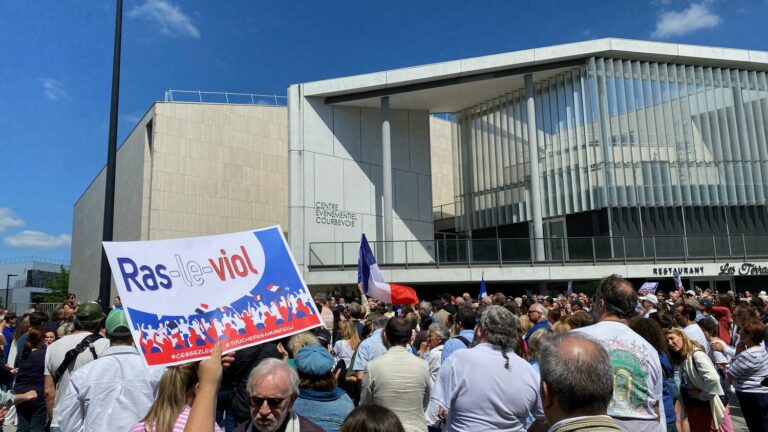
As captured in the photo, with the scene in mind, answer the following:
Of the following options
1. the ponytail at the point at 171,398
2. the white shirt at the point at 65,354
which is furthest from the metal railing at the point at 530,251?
the ponytail at the point at 171,398

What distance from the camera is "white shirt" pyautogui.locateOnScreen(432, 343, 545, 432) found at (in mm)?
3793

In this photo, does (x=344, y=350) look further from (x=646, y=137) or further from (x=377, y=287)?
(x=646, y=137)

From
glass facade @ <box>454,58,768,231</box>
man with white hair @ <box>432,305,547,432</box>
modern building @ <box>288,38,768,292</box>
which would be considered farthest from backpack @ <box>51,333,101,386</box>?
glass facade @ <box>454,58,768,231</box>

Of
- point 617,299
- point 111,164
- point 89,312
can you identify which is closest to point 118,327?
point 89,312

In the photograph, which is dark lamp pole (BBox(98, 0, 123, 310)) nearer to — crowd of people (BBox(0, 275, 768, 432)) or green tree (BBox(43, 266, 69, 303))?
crowd of people (BBox(0, 275, 768, 432))

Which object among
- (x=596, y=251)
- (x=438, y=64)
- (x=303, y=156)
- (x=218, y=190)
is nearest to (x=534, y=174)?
(x=596, y=251)

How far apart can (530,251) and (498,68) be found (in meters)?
8.93

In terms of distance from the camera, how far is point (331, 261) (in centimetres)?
2591

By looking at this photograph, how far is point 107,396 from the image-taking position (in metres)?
3.86

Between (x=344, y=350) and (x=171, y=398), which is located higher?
(x=171, y=398)

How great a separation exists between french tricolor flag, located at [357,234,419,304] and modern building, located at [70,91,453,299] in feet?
74.3

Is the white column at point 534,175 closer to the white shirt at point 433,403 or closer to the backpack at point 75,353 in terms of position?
the white shirt at point 433,403

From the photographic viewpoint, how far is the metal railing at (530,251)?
25.5 m

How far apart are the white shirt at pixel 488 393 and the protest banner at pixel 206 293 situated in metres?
1.21
